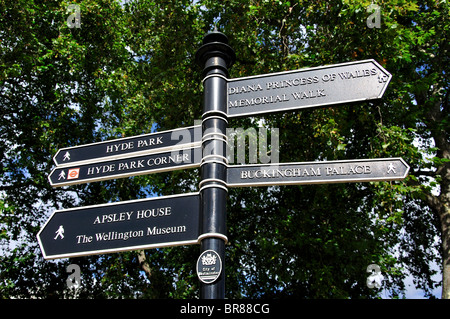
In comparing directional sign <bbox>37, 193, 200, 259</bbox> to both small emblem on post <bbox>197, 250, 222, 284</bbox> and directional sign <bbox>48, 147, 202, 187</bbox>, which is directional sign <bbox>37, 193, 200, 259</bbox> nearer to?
small emblem on post <bbox>197, 250, 222, 284</bbox>

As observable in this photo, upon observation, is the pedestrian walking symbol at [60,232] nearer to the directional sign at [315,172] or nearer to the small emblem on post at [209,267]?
the small emblem on post at [209,267]

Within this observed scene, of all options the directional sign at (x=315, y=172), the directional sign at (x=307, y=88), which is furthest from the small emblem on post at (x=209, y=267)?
the directional sign at (x=307, y=88)

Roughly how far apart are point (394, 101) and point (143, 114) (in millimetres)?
5816

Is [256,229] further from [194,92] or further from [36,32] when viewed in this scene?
[36,32]

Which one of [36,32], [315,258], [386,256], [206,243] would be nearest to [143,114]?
[36,32]

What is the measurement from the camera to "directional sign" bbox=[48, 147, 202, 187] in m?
3.08

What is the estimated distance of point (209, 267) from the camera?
252cm

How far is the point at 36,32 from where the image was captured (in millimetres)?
10156

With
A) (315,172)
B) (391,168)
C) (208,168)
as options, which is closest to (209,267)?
(208,168)

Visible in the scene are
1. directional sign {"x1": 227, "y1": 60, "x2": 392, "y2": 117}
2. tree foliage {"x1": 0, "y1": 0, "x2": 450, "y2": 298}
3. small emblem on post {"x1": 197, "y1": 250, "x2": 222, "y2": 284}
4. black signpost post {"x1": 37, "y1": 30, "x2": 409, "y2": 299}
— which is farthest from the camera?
tree foliage {"x1": 0, "y1": 0, "x2": 450, "y2": 298}

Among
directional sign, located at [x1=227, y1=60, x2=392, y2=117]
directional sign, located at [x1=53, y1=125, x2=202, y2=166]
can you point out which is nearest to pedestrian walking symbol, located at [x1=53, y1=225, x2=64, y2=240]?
directional sign, located at [x1=53, y1=125, x2=202, y2=166]

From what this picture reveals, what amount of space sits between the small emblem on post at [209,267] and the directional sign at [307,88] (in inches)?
45.2

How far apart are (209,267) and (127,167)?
4.06 ft

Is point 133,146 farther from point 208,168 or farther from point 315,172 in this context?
point 315,172
